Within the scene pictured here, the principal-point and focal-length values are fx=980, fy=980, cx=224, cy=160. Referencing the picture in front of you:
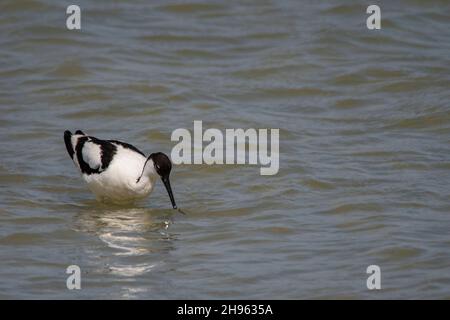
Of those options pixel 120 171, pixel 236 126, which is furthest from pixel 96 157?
pixel 236 126

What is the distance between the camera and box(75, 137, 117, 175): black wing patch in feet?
30.9

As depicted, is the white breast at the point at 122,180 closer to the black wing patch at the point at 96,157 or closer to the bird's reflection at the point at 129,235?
the black wing patch at the point at 96,157

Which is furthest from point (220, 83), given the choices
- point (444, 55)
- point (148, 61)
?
point (444, 55)

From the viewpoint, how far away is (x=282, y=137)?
36.8 ft

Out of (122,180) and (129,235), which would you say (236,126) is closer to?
(122,180)

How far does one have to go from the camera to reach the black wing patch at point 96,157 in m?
9.41

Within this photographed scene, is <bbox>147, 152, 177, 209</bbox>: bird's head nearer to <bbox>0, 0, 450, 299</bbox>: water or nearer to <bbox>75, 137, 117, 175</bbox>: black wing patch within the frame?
<bbox>0, 0, 450, 299</bbox>: water

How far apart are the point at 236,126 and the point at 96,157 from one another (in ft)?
8.31

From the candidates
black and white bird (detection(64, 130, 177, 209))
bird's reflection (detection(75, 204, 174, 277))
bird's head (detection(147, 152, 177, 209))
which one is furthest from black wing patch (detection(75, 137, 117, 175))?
bird's head (detection(147, 152, 177, 209))

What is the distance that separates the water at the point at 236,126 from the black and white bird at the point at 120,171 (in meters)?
0.21

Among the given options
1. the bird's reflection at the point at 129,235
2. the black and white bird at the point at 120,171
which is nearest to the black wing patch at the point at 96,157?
the black and white bird at the point at 120,171

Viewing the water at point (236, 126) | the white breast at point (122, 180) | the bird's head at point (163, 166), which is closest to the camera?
the water at point (236, 126)

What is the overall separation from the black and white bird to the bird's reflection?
0.62 ft

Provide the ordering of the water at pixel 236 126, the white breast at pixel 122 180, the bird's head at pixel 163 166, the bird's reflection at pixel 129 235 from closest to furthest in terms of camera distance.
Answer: the water at pixel 236 126, the bird's reflection at pixel 129 235, the bird's head at pixel 163 166, the white breast at pixel 122 180
